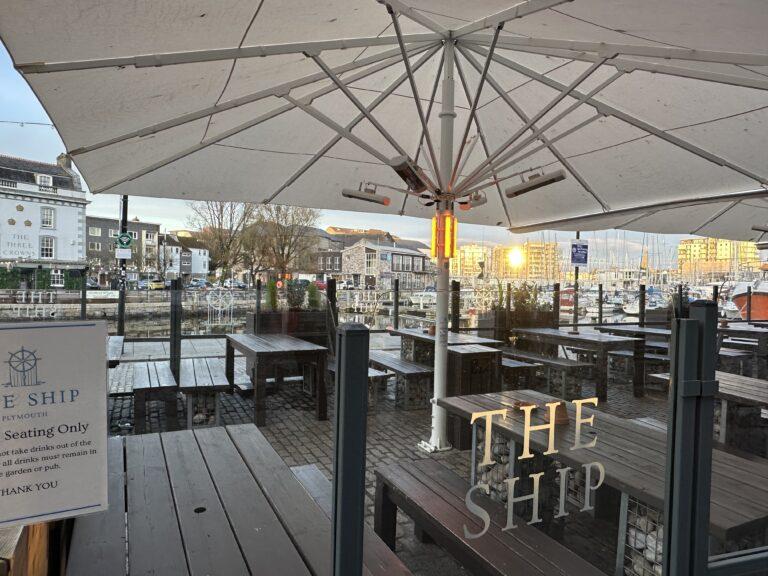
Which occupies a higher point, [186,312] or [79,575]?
[186,312]

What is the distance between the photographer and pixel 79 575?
4.24ft

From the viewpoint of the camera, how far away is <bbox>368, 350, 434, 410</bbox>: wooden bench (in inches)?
124

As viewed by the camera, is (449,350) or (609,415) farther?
(449,350)

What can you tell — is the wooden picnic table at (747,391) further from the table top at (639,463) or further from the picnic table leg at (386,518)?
the picnic table leg at (386,518)

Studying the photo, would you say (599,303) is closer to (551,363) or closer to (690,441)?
(551,363)

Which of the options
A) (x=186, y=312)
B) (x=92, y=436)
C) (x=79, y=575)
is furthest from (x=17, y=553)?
(x=186, y=312)

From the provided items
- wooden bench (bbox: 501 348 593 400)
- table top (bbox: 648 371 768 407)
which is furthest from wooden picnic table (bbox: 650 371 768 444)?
wooden bench (bbox: 501 348 593 400)

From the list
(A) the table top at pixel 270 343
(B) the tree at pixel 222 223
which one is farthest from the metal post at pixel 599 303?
(B) the tree at pixel 222 223

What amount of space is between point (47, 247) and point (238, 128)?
1.53 metres

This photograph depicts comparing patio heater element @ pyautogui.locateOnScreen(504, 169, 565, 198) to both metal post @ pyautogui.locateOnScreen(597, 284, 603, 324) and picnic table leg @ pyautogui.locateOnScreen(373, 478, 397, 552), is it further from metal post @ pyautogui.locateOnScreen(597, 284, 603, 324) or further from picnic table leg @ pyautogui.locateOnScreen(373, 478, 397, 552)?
picnic table leg @ pyautogui.locateOnScreen(373, 478, 397, 552)

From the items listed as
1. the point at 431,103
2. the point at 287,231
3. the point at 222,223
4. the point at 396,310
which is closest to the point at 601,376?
the point at 396,310

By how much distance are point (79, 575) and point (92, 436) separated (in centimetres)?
47

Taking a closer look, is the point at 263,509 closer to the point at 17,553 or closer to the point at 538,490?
Answer: the point at 17,553

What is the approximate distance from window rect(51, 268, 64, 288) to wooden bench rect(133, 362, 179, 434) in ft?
4.14
